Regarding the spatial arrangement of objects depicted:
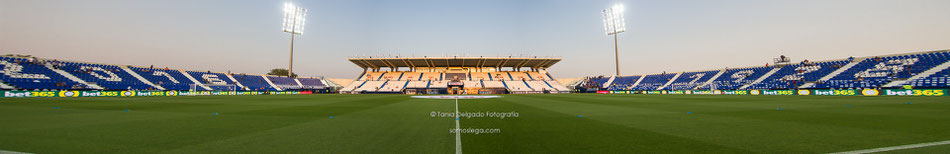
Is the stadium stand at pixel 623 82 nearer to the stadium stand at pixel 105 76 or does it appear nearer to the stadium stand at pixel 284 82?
the stadium stand at pixel 284 82

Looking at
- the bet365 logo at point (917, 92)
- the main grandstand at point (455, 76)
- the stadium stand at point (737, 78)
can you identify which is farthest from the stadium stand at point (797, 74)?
the main grandstand at point (455, 76)

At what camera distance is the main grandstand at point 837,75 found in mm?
26844

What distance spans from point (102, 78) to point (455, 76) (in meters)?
44.8

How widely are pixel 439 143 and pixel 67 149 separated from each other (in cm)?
444

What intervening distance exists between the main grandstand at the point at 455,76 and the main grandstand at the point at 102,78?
16688 mm

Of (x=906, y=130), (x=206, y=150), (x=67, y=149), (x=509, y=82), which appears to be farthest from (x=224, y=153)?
(x=509, y=82)

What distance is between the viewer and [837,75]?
104 feet

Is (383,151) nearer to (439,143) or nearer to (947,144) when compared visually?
(439,143)

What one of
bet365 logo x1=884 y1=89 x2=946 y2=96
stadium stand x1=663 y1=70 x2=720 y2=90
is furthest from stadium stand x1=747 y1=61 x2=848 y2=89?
bet365 logo x1=884 y1=89 x2=946 y2=96

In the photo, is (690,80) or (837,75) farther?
(690,80)

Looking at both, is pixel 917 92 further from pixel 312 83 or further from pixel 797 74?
pixel 312 83

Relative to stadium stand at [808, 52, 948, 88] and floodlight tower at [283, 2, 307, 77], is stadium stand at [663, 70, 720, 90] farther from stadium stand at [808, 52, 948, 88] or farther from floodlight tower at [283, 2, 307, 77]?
floodlight tower at [283, 2, 307, 77]

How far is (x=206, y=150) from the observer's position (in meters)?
3.89

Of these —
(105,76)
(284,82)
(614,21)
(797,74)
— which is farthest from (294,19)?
(797,74)
